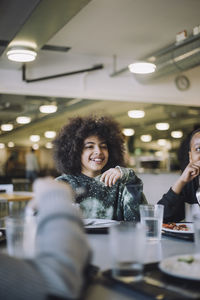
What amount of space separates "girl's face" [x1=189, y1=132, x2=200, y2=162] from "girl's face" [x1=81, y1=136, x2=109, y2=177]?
0.53 m

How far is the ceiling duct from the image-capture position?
4578 millimetres

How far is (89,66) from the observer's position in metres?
5.85

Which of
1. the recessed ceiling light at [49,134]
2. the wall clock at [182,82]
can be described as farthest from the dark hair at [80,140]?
the wall clock at [182,82]

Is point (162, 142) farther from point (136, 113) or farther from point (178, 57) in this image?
point (178, 57)

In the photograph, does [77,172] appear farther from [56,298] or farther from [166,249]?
[56,298]

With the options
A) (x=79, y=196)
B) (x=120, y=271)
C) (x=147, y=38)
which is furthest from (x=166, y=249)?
(x=147, y=38)

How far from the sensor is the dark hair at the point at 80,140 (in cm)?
255

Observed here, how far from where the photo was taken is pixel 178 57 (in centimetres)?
487

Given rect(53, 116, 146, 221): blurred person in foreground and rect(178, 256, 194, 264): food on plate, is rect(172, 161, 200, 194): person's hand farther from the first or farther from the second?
rect(178, 256, 194, 264): food on plate

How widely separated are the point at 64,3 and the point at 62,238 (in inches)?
115

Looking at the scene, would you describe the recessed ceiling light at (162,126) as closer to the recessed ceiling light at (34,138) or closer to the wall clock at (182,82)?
the wall clock at (182,82)

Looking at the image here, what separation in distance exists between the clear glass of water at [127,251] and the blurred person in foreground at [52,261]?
11 cm

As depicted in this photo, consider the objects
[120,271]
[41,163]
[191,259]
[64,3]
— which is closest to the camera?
[120,271]

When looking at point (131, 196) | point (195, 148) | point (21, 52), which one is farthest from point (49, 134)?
point (131, 196)
